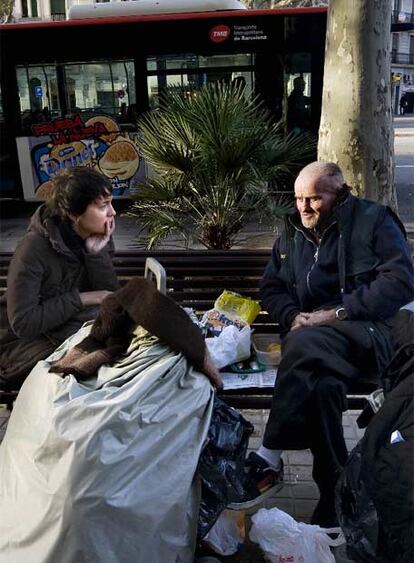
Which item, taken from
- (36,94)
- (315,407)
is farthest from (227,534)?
(36,94)

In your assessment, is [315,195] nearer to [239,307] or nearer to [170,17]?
[239,307]

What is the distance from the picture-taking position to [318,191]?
2.83 metres

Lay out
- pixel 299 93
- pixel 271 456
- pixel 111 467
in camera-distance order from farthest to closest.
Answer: pixel 299 93 → pixel 271 456 → pixel 111 467

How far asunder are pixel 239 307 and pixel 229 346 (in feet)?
1.34

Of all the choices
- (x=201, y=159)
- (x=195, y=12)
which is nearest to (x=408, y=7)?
(x=195, y=12)

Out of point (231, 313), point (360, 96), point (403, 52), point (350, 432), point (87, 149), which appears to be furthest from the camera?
point (403, 52)

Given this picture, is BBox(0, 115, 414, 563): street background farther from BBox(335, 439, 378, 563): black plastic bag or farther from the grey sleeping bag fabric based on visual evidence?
the grey sleeping bag fabric

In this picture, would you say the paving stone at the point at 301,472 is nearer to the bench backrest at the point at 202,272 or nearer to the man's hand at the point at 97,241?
the bench backrest at the point at 202,272

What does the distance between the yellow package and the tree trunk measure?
1741 mm

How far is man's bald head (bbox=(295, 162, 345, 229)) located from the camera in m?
2.83

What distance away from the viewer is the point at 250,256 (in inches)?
145

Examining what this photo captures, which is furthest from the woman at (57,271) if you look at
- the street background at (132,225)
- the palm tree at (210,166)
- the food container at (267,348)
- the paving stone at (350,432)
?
the street background at (132,225)

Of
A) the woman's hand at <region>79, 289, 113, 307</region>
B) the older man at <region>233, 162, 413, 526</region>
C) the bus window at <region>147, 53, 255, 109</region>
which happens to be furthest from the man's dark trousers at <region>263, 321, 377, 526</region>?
the bus window at <region>147, 53, 255, 109</region>

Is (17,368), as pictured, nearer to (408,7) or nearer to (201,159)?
(201,159)
